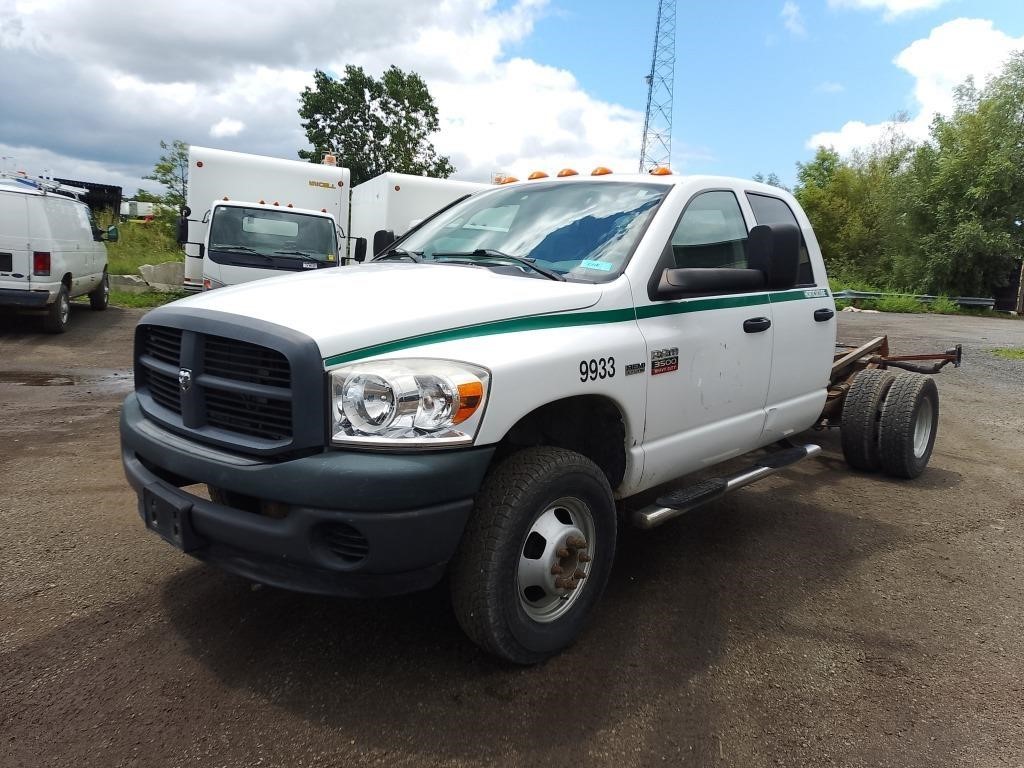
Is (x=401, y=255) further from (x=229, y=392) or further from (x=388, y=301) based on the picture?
(x=229, y=392)

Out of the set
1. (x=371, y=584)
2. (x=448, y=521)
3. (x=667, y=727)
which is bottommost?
(x=667, y=727)

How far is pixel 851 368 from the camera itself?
6.23 meters

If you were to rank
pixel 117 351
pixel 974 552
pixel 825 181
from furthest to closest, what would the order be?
pixel 825 181
pixel 117 351
pixel 974 552

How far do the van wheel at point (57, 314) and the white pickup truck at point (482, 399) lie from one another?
9139 mm

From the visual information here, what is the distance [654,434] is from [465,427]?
120 cm

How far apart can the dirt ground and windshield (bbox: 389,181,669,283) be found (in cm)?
157

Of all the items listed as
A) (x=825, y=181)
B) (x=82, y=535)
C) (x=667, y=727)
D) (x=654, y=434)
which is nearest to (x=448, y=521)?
(x=667, y=727)

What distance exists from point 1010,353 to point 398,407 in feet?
48.1

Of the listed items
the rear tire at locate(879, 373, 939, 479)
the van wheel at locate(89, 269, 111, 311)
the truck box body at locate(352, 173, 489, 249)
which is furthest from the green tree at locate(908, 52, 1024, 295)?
the van wheel at locate(89, 269, 111, 311)

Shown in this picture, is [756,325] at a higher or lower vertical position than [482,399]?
higher

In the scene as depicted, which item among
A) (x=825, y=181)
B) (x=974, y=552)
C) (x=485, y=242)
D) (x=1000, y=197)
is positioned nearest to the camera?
(x=485, y=242)

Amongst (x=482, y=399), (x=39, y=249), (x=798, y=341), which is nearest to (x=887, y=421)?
(x=798, y=341)

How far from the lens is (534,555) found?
2.84m

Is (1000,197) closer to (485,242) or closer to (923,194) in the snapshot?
(923,194)
